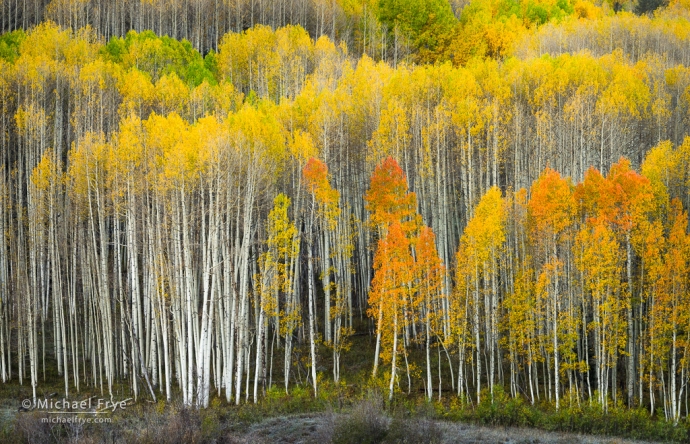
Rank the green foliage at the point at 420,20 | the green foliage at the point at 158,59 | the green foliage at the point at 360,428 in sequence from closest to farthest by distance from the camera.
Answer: the green foliage at the point at 360,428 < the green foliage at the point at 158,59 < the green foliage at the point at 420,20

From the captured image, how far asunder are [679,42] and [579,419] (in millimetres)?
43638

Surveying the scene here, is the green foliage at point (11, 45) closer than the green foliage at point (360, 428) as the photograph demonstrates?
No

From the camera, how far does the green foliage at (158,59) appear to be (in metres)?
50.3

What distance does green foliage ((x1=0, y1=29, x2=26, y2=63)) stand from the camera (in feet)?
151

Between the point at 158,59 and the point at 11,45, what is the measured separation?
10.8 m

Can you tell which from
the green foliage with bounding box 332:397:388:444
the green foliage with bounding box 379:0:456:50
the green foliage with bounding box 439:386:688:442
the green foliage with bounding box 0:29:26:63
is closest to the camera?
the green foliage with bounding box 332:397:388:444

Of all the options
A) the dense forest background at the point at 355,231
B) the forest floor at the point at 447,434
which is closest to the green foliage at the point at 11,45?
the dense forest background at the point at 355,231

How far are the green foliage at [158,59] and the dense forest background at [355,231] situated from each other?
1582mm

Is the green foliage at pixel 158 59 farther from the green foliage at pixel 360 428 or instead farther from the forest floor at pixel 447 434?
the green foliage at pixel 360 428

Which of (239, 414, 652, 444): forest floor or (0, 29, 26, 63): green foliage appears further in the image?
(0, 29, 26, 63): green foliage

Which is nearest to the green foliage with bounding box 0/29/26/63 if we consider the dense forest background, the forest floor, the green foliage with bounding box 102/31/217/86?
the dense forest background

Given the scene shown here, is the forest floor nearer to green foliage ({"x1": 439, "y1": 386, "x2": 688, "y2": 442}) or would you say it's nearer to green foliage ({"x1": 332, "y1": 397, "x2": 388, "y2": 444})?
green foliage ({"x1": 332, "y1": 397, "x2": 388, "y2": 444})

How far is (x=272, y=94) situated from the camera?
165 ft

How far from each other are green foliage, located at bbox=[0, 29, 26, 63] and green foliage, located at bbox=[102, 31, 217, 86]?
6.28m
